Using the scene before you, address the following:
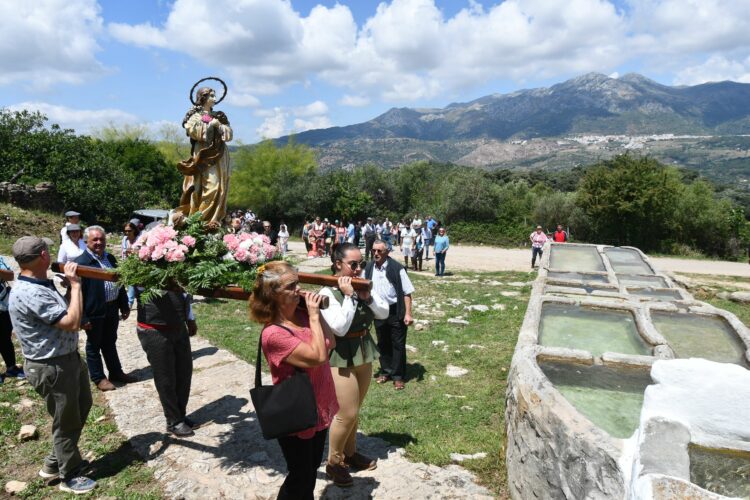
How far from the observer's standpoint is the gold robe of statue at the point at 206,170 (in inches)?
184

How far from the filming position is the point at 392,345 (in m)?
6.19

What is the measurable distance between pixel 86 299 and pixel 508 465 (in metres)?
4.94

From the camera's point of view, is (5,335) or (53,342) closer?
(53,342)

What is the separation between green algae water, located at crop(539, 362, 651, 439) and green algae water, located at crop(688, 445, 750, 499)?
870 millimetres

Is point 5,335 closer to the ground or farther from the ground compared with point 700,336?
farther from the ground

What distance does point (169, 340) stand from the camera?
4398 mm

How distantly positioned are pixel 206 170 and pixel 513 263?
55.1 feet

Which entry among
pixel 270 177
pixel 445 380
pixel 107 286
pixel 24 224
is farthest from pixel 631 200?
pixel 24 224

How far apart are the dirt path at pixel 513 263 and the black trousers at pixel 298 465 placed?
49.3 ft

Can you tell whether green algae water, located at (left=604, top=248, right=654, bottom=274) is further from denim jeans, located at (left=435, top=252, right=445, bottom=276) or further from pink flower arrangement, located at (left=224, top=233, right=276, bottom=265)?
pink flower arrangement, located at (left=224, top=233, right=276, bottom=265)

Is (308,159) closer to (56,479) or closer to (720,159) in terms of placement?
(56,479)

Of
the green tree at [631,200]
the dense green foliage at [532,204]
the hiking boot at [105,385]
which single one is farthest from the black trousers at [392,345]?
the green tree at [631,200]

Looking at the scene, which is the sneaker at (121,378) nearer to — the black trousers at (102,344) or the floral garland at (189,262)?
the black trousers at (102,344)

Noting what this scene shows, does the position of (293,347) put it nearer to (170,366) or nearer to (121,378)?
(170,366)
